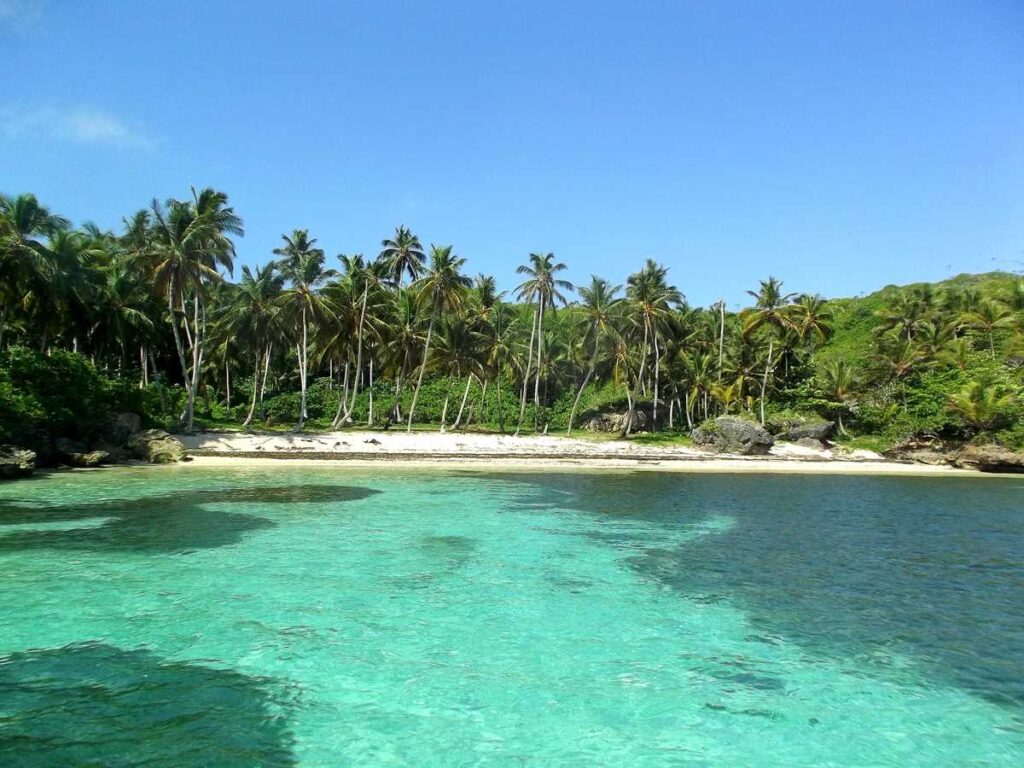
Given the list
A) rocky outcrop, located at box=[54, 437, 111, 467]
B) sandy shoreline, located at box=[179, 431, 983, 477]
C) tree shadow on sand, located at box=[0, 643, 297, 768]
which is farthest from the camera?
sandy shoreline, located at box=[179, 431, 983, 477]

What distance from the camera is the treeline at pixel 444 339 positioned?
3684cm

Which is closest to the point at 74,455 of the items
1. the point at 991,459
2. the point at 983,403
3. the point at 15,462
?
the point at 15,462

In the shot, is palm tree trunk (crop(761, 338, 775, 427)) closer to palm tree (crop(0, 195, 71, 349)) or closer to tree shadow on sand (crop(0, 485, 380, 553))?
tree shadow on sand (crop(0, 485, 380, 553))

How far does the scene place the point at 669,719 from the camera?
6301mm

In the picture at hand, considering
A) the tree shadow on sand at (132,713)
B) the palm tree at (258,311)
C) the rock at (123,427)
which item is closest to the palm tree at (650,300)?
the palm tree at (258,311)

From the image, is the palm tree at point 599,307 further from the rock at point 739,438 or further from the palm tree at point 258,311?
the palm tree at point 258,311

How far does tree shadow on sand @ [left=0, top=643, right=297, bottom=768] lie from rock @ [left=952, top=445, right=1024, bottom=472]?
4190 cm

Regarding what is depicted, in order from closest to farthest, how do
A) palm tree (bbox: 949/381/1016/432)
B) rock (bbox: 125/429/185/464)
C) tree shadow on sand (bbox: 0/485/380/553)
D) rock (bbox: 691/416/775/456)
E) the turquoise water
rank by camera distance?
the turquoise water, tree shadow on sand (bbox: 0/485/380/553), rock (bbox: 125/429/185/464), palm tree (bbox: 949/381/1016/432), rock (bbox: 691/416/775/456)

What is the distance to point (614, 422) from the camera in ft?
183

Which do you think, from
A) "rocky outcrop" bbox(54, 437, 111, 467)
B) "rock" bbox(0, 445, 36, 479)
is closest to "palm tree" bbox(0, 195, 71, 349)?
"rocky outcrop" bbox(54, 437, 111, 467)

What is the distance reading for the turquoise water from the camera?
5.78 m

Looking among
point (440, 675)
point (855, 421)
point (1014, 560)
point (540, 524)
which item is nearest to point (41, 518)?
point (540, 524)

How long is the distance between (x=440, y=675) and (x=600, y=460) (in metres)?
31.3

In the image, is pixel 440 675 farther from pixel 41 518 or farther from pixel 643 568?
pixel 41 518
